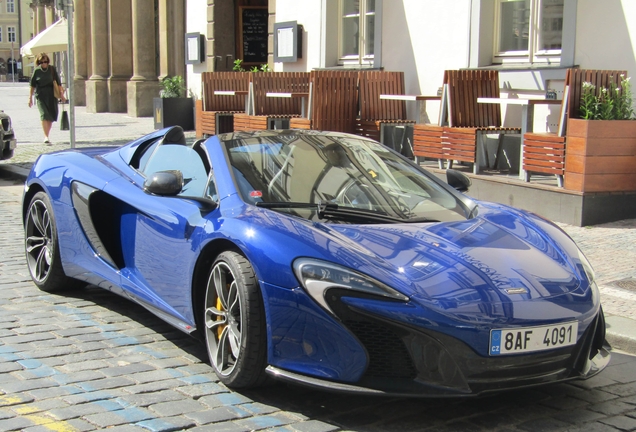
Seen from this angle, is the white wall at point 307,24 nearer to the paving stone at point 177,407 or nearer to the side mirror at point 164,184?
the side mirror at point 164,184

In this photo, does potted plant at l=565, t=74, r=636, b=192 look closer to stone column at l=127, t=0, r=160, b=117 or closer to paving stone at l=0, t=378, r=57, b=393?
paving stone at l=0, t=378, r=57, b=393

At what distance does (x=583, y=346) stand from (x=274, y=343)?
4.50 feet

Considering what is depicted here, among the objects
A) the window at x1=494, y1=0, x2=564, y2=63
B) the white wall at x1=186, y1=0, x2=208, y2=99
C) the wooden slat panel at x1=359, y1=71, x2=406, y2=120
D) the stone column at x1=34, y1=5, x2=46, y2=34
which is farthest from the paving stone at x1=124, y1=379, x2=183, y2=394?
the stone column at x1=34, y1=5, x2=46, y2=34

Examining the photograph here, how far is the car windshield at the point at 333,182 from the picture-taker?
448 centimetres

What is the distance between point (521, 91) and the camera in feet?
35.9

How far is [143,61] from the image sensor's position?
1080 inches

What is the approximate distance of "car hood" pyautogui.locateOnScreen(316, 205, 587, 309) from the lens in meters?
3.72

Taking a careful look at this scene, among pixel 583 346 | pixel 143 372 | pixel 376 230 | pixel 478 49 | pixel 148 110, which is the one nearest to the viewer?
pixel 583 346

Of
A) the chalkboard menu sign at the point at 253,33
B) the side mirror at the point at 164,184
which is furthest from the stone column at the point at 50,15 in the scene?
the side mirror at the point at 164,184

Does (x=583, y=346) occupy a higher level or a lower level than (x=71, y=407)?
higher

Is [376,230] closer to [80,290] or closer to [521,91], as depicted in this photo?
[80,290]

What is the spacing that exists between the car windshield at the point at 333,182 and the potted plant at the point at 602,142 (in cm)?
386

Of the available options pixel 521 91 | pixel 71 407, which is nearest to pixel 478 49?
pixel 521 91

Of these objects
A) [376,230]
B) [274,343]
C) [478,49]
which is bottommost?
[274,343]
